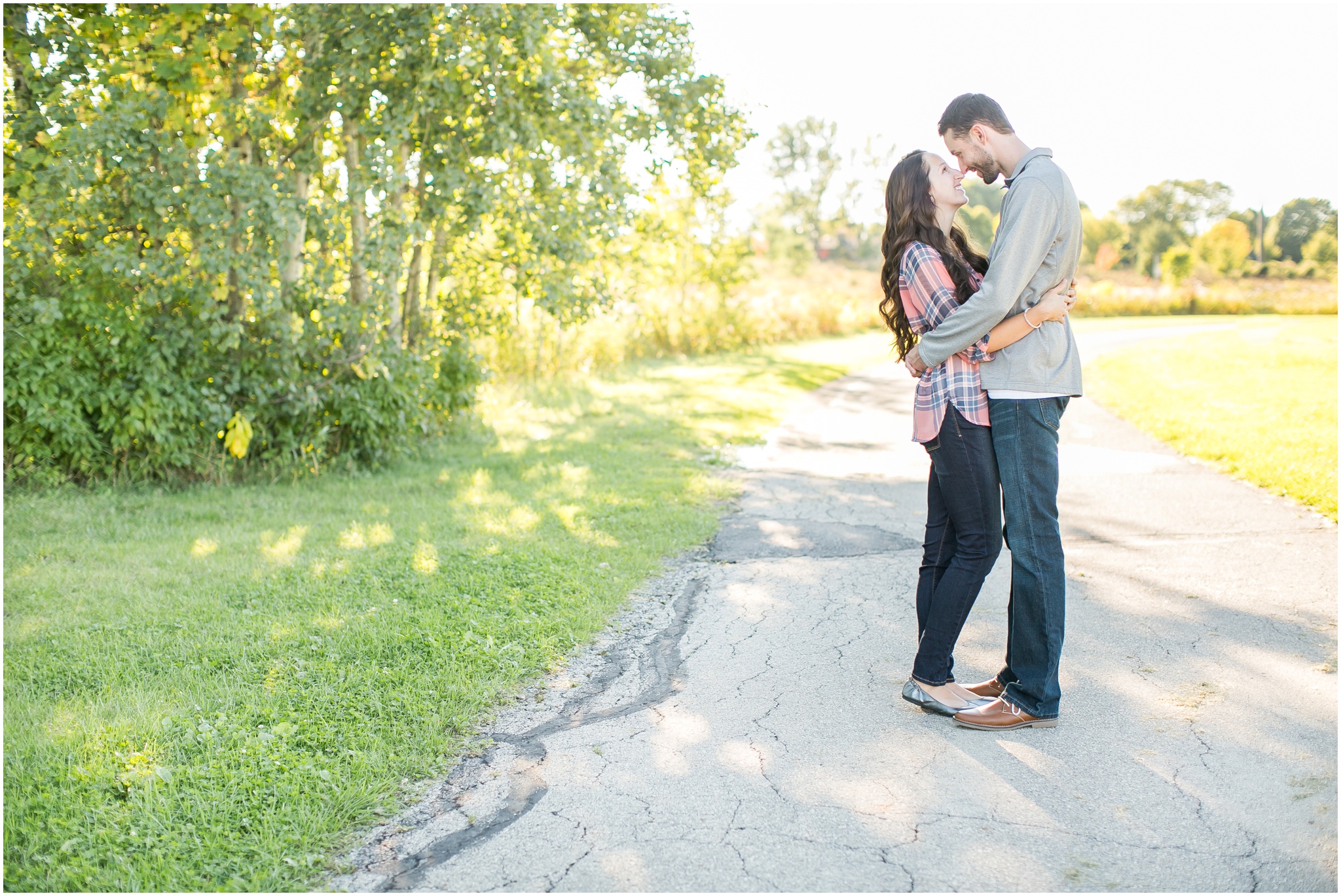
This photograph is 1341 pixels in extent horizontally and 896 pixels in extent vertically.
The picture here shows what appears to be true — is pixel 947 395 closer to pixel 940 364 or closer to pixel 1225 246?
pixel 940 364

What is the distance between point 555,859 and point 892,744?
4.20 feet

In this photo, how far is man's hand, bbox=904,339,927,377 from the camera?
3375 millimetres

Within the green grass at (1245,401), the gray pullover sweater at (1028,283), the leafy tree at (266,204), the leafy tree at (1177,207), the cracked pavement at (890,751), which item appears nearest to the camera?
the cracked pavement at (890,751)

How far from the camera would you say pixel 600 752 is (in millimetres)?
3199

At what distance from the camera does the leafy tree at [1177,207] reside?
194 feet

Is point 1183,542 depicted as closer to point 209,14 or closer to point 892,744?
point 892,744

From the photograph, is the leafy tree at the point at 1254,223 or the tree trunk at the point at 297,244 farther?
the leafy tree at the point at 1254,223

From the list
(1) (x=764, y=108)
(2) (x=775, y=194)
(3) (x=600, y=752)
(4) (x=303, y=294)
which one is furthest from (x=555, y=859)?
(2) (x=775, y=194)

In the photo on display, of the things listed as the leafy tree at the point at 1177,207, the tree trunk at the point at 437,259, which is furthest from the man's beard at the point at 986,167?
the leafy tree at the point at 1177,207

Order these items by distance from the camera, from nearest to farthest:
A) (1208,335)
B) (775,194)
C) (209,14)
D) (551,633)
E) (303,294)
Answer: (551,633) → (209,14) → (303,294) → (1208,335) → (775,194)

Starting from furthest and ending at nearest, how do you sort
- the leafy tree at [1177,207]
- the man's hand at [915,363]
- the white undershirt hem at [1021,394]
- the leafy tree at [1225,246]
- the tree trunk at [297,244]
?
the leafy tree at [1177,207] < the leafy tree at [1225,246] < the tree trunk at [297,244] < the man's hand at [915,363] < the white undershirt hem at [1021,394]

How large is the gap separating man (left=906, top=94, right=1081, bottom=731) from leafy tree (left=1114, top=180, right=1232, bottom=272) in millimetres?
62267

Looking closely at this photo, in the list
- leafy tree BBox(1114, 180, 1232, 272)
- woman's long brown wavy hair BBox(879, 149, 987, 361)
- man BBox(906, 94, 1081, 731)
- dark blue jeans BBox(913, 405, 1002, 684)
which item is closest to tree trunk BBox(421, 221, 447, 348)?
woman's long brown wavy hair BBox(879, 149, 987, 361)

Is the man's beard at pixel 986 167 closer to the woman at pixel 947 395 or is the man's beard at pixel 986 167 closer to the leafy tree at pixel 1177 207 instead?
the woman at pixel 947 395
